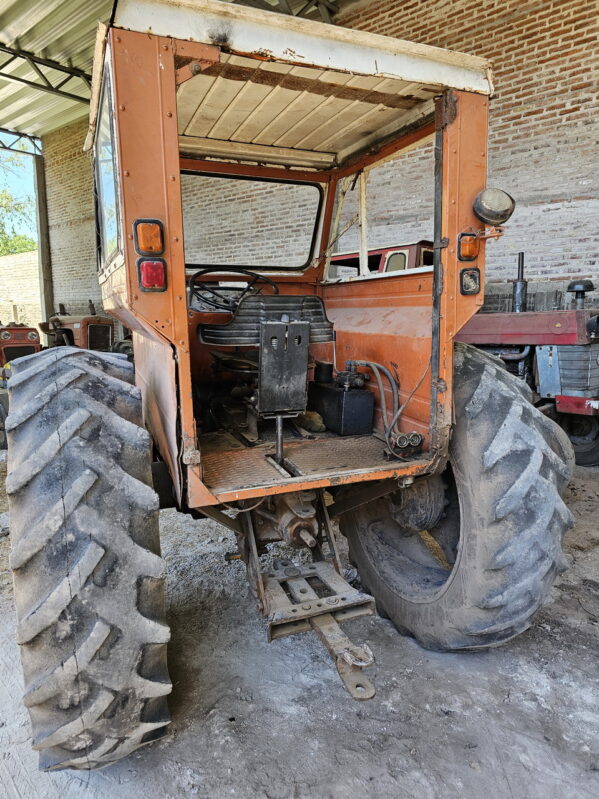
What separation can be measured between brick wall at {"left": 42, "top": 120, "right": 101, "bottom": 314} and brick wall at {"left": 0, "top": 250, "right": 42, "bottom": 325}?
183 centimetres

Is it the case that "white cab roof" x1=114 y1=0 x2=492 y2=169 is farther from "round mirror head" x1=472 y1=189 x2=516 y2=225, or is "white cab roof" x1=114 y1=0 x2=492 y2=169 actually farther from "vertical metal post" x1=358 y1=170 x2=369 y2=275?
"round mirror head" x1=472 y1=189 x2=516 y2=225

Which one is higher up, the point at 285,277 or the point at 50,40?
the point at 50,40

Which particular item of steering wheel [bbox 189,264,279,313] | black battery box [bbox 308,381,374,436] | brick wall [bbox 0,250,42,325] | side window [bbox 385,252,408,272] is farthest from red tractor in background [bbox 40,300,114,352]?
black battery box [bbox 308,381,374,436]

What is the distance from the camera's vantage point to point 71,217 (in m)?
15.7

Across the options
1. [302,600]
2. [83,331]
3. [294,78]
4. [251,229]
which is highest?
[251,229]

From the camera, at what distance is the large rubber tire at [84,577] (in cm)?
145

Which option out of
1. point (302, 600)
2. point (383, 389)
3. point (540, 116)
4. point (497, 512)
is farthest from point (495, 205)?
point (540, 116)

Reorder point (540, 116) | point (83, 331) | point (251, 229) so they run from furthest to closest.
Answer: point (83, 331) < point (251, 229) < point (540, 116)

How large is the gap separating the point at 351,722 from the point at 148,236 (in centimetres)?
186

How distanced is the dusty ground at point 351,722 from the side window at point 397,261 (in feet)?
15.0

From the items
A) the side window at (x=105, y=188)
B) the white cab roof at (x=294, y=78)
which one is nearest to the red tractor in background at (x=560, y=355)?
the white cab roof at (x=294, y=78)

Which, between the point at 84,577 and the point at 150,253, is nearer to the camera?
the point at 84,577

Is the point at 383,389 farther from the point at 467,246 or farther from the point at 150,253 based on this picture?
the point at 150,253

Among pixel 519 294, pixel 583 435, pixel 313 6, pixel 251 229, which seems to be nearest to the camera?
pixel 583 435
